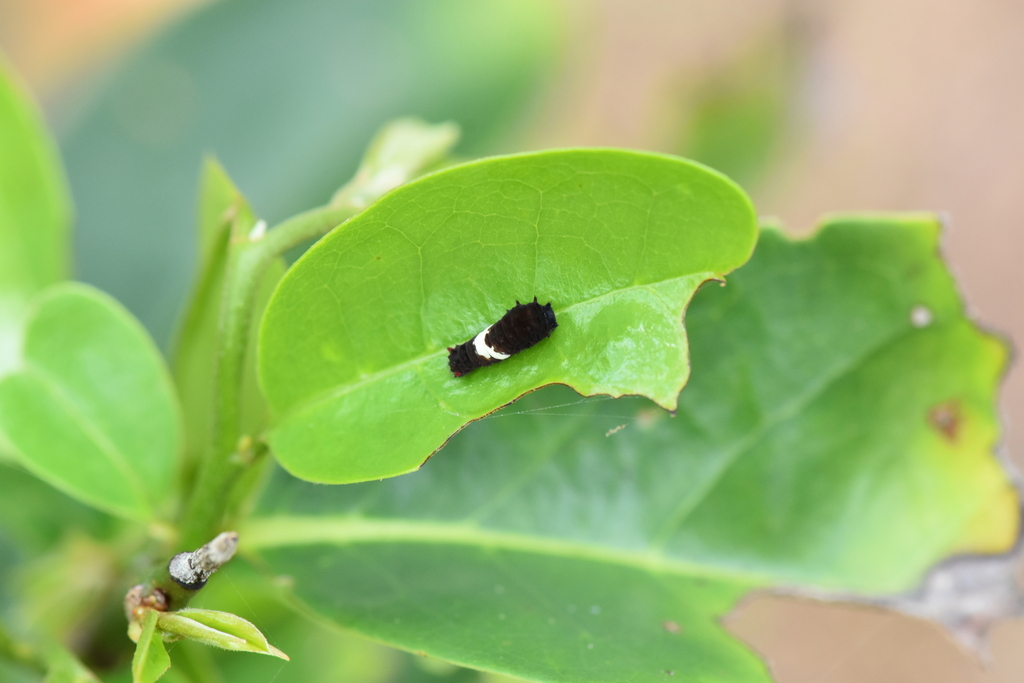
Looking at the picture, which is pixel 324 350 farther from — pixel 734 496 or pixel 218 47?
pixel 218 47

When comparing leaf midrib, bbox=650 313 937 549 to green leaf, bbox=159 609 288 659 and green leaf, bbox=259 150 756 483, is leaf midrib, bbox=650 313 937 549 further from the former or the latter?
green leaf, bbox=159 609 288 659

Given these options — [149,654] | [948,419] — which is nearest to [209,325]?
[149,654]

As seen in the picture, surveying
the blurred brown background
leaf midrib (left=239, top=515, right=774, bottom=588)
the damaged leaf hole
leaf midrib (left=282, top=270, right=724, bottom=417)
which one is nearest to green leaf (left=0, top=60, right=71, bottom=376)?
leaf midrib (left=239, top=515, right=774, bottom=588)

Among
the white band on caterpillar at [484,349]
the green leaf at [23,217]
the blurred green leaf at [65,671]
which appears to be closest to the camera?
the white band on caterpillar at [484,349]

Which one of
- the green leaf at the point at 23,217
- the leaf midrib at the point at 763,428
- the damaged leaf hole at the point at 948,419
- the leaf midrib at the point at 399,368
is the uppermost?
the green leaf at the point at 23,217

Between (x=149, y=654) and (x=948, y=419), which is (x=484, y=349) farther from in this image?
(x=948, y=419)

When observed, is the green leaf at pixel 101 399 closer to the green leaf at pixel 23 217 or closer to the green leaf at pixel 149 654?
the green leaf at pixel 23 217

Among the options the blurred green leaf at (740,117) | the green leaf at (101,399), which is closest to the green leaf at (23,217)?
the green leaf at (101,399)
